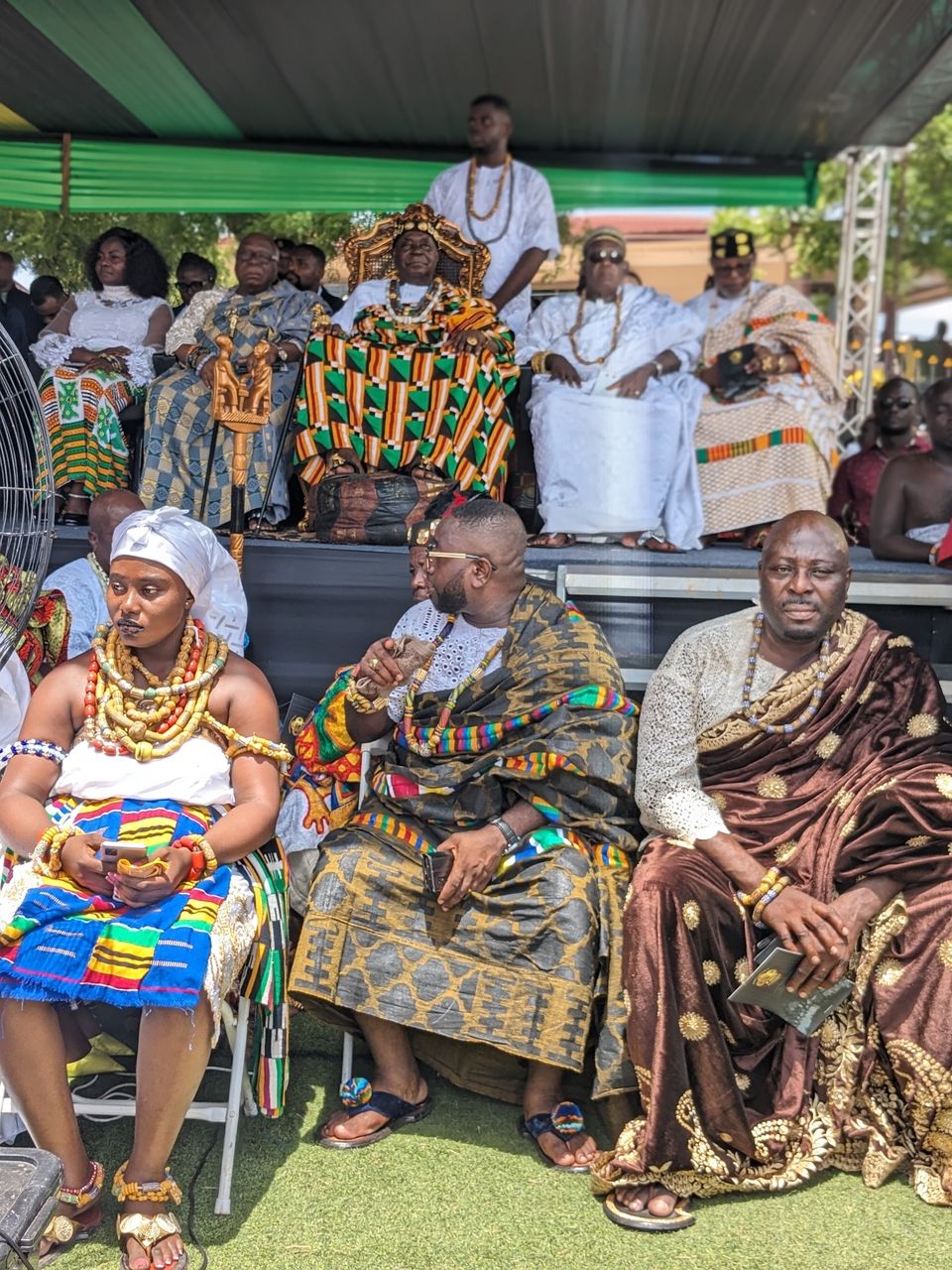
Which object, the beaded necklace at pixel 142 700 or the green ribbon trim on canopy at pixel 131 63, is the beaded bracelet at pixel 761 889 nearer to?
the beaded necklace at pixel 142 700

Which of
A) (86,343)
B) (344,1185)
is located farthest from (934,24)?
(344,1185)

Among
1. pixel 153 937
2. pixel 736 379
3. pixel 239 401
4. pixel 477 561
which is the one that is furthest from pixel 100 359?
pixel 153 937

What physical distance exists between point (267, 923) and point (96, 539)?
→ 1.92 m

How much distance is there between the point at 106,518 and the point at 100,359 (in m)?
1.92

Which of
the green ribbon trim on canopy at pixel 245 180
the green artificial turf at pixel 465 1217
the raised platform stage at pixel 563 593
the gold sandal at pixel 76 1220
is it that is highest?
the green ribbon trim on canopy at pixel 245 180

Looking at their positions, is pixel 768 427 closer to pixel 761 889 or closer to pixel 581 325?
pixel 581 325

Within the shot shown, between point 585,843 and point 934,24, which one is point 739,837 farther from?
point 934,24

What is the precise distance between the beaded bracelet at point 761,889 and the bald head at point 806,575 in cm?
70

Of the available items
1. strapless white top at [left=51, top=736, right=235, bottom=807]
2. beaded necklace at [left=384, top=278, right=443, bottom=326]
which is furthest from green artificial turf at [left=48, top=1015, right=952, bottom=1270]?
beaded necklace at [left=384, top=278, right=443, bottom=326]

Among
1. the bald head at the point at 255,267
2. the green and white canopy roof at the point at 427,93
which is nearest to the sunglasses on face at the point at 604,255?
the green and white canopy roof at the point at 427,93

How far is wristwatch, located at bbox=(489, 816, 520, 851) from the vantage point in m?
3.81

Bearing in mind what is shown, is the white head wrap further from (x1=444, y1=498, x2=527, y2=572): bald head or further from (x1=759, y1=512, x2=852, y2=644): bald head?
(x1=759, y1=512, x2=852, y2=644): bald head

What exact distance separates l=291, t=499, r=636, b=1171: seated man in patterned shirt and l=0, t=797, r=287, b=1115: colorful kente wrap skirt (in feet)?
0.77

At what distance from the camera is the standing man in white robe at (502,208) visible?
707 cm
